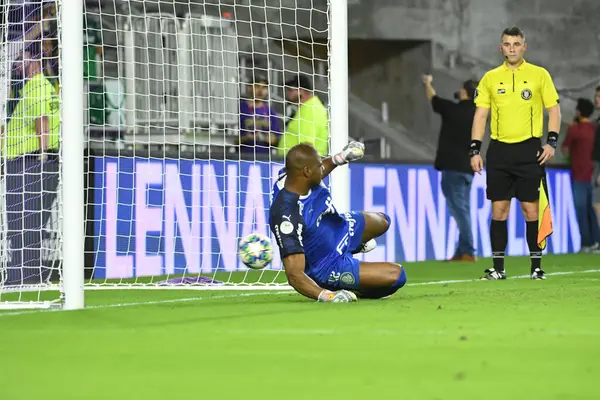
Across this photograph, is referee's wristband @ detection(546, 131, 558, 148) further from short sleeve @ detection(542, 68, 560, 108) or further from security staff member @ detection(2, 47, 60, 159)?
security staff member @ detection(2, 47, 60, 159)

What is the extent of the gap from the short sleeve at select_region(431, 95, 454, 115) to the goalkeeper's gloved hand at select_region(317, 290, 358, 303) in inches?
285

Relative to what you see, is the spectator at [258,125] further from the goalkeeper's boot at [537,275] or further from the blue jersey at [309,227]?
the blue jersey at [309,227]

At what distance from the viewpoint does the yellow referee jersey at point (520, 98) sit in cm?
985

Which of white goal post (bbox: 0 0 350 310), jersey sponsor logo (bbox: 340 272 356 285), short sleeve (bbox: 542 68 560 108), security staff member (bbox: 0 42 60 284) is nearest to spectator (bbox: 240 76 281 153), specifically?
white goal post (bbox: 0 0 350 310)

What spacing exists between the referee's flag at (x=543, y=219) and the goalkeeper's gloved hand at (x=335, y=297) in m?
3.22

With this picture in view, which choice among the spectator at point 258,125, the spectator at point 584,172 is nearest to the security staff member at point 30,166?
the spectator at point 258,125

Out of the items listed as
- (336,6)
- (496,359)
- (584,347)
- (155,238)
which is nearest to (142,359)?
(496,359)

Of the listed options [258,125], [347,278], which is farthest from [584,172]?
[347,278]

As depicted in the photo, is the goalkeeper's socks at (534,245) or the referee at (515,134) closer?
the referee at (515,134)

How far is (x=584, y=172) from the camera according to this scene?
56.0 ft

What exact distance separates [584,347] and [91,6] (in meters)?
9.68

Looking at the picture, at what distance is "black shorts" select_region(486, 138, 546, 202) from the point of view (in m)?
9.91

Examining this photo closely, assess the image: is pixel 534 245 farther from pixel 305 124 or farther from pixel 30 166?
pixel 30 166

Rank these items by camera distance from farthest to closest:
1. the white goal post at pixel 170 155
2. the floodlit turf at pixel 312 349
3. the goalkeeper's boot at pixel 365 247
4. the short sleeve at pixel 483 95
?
1. the white goal post at pixel 170 155
2. the short sleeve at pixel 483 95
3. the goalkeeper's boot at pixel 365 247
4. the floodlit turf at pixel 312 349
